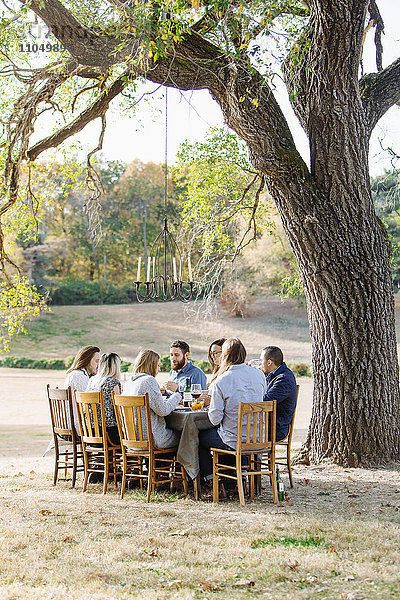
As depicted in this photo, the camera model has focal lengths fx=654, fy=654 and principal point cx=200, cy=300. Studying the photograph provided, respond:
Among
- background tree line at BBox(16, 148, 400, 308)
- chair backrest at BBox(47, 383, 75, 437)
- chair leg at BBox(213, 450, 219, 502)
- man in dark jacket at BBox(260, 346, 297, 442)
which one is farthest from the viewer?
background tree line at BBox(16, 148, 400, 308)

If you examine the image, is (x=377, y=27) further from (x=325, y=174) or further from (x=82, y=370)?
(x=82, y=370)

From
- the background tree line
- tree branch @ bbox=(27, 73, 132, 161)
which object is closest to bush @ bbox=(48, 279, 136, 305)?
the background tree line

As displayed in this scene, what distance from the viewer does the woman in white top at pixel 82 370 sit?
647 cm

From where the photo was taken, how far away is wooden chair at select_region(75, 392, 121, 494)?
5863 mm

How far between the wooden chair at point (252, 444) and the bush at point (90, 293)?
33099 mm

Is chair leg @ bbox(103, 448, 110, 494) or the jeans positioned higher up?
the jeans

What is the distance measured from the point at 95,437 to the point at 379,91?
195 inches

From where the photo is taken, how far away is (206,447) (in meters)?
5.53

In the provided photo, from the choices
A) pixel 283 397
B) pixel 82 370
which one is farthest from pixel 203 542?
pixel 82 370

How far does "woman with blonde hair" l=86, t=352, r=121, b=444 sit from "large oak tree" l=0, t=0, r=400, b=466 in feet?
7.15

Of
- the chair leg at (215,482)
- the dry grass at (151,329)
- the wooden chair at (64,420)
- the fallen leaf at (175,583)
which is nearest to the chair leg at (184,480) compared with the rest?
the chair leg at (215,482)

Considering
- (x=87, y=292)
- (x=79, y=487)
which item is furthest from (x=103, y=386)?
(x=87, y=292)

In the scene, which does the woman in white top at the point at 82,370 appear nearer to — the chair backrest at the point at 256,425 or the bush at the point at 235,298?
the chair backrest at the point at 256,425

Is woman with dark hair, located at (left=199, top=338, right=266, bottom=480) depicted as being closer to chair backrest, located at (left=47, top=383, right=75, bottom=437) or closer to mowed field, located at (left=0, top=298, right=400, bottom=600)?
mowed field, located at (left=0, top=298, right=400, bottom=600)
